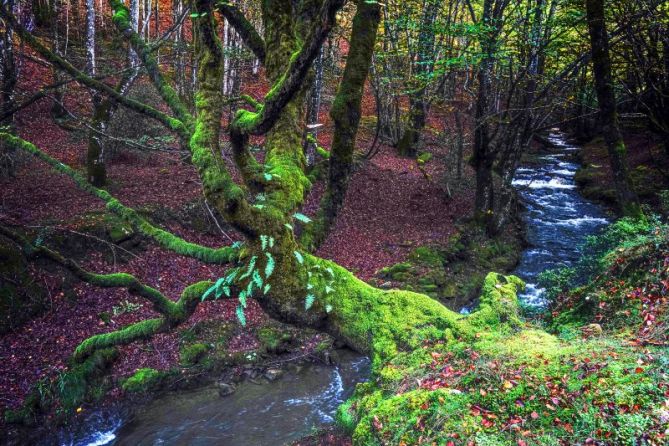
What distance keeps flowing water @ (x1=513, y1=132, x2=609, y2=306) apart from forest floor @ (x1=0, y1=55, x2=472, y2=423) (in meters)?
2.47

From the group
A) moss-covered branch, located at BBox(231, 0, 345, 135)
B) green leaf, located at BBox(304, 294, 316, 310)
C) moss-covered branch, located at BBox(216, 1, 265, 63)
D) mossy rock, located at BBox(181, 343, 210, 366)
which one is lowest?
mossy rock, located at BBox(181, 343, 210, 366)

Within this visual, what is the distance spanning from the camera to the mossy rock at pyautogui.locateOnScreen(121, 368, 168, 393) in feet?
24.7

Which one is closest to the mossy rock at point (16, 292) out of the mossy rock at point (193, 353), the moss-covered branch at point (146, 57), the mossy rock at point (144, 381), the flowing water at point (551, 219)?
the mossy rock at point (144, 381)

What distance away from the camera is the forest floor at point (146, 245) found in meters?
7.83

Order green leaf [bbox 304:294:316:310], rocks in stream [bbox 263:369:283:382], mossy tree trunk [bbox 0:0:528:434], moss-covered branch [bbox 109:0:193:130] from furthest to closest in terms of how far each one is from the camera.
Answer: rocks in stream [bbox 263:369:283:382], green leaf [bbox 304:294:316:310], moss-covered branch [bbox 109:0:193:130], mossy tree trunk [bbox 0:0:528:434]

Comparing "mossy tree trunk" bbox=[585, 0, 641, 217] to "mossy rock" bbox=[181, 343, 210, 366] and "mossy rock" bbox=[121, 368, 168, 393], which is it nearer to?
"mossy rock" bbox=[181, 343, 210, 366]

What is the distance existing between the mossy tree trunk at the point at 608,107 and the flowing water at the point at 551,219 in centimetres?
274

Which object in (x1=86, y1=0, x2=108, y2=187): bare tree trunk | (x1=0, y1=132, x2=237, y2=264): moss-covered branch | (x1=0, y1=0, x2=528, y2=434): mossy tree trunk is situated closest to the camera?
(x1=0, y1=0, x2=528, y2=434): mossy tree trunk

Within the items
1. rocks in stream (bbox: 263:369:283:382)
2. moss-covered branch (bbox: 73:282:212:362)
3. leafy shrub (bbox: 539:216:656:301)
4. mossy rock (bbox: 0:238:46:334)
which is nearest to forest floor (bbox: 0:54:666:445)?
mossy rock (bbox: 0:238:46:334)

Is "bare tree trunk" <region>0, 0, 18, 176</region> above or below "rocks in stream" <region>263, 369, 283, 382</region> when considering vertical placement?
above

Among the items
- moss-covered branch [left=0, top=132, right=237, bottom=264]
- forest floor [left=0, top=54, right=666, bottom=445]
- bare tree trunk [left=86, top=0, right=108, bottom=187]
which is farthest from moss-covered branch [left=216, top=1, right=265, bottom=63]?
bare tree trunk [left=86, top=0, right=108, bottom=187]

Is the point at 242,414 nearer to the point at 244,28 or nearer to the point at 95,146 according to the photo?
the point at 244,28

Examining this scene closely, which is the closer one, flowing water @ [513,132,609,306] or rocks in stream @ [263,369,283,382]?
rocks in stream @ [263,369,283,382]

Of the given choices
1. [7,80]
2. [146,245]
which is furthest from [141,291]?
[146,245]
